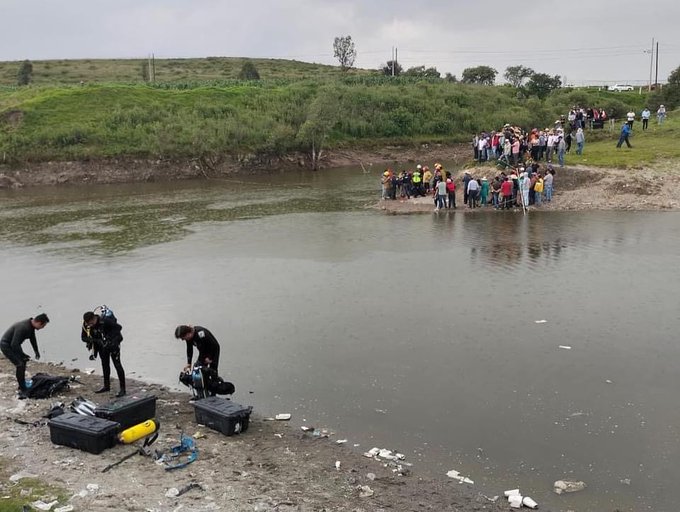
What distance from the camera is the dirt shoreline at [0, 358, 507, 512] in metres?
8.32

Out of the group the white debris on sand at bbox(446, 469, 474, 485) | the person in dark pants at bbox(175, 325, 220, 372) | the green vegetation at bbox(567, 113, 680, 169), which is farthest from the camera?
the green vegetation at bbox(567, 113, 680, 169)

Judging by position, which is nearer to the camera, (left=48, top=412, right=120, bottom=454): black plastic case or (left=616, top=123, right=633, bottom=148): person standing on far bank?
(left=48, top=412, right=120, bottom=454): black plastic case

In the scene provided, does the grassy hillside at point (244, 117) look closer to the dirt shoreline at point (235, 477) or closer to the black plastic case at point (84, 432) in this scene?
the black plastic case at point (84, 432)

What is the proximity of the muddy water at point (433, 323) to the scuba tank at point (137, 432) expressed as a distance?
6.18 feet

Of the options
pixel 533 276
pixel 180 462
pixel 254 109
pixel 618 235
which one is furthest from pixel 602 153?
pixel 254 109

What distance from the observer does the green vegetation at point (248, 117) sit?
53.7 meters

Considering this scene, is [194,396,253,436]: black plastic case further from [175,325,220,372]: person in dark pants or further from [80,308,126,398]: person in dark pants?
[80,308,126,398]: person in dark pants

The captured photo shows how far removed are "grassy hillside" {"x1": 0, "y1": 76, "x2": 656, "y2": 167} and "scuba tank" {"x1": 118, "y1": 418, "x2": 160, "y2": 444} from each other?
1820 inches

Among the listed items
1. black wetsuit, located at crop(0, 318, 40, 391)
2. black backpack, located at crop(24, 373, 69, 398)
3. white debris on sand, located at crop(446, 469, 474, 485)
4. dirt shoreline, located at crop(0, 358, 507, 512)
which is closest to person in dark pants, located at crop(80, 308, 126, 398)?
black backpack, located at crop(24, 373, 69, 398)

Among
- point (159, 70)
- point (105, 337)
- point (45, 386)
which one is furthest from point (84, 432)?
point (159, 70)

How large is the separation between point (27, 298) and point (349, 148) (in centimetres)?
4624

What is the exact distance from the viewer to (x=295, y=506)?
324 inches

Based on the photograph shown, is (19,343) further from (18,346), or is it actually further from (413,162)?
(413,162)

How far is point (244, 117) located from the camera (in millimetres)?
60344
